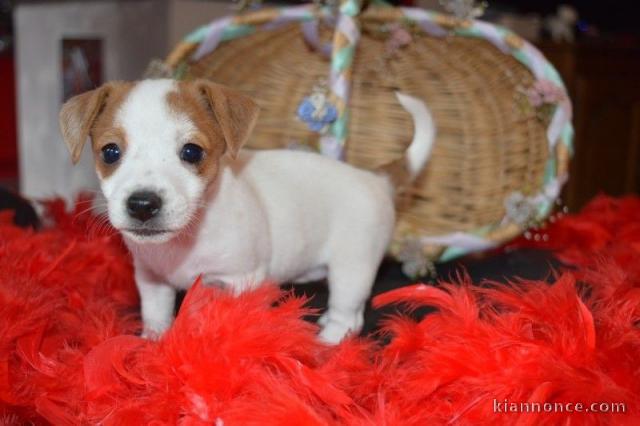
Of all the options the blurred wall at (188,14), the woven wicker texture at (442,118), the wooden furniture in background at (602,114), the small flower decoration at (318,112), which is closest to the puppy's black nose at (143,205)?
the small flower decoration at (318,112)

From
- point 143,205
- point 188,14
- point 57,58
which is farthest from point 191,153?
point 57,58

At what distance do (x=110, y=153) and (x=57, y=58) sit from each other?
122 inches

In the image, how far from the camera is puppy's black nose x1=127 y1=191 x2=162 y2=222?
1397mm

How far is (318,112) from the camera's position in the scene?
2.23 meters

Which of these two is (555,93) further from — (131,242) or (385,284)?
(131,242)

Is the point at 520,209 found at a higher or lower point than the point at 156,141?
lower

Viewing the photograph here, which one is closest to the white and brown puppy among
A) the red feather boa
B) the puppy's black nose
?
the puppy's black nose

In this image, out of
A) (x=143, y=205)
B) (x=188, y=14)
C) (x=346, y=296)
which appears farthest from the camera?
(x=188, y=14)

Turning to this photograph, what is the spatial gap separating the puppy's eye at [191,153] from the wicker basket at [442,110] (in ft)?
2.59

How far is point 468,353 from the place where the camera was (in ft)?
4.37

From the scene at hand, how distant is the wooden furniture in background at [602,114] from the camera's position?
14.6ft

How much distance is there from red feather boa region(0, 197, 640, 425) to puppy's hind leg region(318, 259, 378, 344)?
0.86 feet

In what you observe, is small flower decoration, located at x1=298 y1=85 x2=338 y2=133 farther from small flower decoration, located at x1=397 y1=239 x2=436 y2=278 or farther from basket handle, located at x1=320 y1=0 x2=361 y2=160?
small flower decoration, located at x1=397 y1=239 x2=436 y2=278

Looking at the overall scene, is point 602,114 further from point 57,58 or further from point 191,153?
point 191,153
